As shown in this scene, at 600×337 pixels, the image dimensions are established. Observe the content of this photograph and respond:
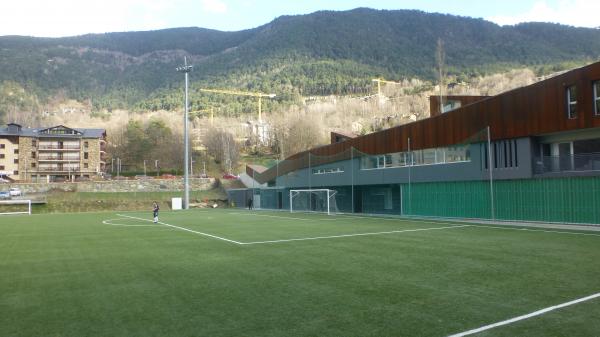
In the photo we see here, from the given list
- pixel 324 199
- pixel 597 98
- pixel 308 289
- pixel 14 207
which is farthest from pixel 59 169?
pixel 308 289

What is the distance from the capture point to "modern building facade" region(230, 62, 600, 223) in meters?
24.2

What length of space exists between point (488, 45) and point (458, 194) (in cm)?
17800

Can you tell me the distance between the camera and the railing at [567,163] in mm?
23578

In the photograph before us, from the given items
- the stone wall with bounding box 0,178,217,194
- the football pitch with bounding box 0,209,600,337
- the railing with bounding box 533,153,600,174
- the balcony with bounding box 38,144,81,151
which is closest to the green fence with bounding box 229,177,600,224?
the railing with bounding box 533,153,600,174

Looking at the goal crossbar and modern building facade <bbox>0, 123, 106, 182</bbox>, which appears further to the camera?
modern building facade <bbox>0, 123, 106, 182</bbox>

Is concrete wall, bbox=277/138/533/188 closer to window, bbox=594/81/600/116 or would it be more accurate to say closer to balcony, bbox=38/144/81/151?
window, bbox=594/81/600/116

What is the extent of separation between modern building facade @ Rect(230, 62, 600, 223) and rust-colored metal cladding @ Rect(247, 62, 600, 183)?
5 cm

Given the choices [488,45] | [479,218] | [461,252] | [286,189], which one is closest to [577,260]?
[461,252]

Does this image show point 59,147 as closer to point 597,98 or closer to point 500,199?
point 500,199

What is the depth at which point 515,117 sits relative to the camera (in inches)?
1077

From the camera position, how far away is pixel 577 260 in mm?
12148

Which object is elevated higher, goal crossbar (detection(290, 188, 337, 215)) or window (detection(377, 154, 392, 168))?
window (detection(377, 154, 392, 168))

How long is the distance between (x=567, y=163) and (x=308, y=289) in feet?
69.4

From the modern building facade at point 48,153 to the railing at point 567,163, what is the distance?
326 feet
